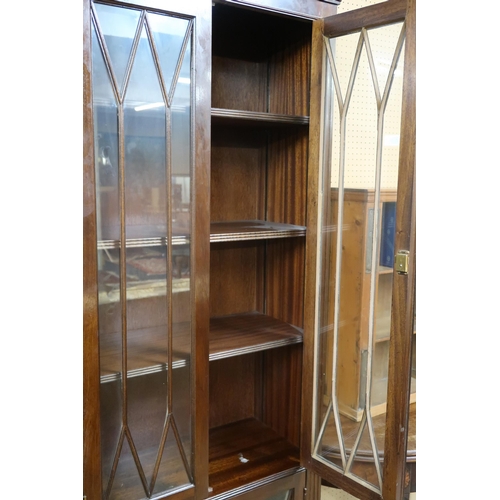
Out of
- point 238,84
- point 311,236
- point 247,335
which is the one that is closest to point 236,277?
point 247,335

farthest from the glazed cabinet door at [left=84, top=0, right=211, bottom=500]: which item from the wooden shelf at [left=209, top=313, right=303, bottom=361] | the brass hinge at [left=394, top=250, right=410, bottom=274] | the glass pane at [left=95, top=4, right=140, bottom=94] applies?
the brass hinge at [left=394, top=250, right=410, bottom=274]

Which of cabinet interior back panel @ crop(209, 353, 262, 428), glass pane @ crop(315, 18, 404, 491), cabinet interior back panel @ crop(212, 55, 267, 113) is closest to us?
glass pane @ crop(315, 18, 404, 491)

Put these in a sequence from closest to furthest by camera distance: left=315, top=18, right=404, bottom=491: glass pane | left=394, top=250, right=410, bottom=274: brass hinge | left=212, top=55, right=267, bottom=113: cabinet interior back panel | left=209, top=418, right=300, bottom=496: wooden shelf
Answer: left=394, top=250, right=410, bottom=274: brass hinge → left=315, top=18, right=404, bottom=491: glass pane → left=209, top=418, right=300, bottom=496: wooden shelf → left=212, top=55, right=267, bottom=113: cabinet interior back panel

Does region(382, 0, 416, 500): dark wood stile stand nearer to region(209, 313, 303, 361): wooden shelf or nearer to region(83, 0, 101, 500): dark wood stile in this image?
region(209, 313, 303, 361): wooden shelf

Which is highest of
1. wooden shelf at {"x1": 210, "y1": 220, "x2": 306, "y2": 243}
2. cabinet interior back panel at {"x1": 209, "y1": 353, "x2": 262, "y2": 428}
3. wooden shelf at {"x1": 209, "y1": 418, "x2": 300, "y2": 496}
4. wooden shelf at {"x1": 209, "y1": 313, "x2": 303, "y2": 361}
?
wooden shelf at {"x1": 210, "y1": 220, "x2": 306, "y2": 243}

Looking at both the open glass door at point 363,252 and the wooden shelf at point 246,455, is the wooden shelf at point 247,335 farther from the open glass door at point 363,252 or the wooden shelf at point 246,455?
the wooden shelf at point 246,455

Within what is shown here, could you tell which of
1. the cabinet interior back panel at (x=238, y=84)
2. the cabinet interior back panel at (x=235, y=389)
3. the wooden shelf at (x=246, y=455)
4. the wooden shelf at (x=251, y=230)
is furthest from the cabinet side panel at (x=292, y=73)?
the wooden shelf at (x=246, y=455)

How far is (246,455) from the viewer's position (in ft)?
5.80

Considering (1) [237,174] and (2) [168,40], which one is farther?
(1) [237,174]

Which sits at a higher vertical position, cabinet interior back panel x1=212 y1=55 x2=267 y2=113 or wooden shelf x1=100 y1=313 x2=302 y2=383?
cabinet interior back panel x1=212 y1=55 x2=267 y2=113

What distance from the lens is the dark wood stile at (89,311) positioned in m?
1.21

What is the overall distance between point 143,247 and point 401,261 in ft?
2.18

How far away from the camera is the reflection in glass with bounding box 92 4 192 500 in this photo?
1.28 metres

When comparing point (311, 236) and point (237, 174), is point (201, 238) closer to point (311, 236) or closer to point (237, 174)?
point (311, 236)
